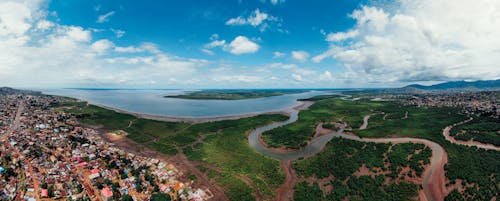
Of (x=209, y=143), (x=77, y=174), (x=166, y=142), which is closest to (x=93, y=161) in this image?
(x=77, y=174)

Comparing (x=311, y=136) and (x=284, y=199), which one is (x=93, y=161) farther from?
(x=311, y=136)

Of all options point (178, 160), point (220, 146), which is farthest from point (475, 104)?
point (178, 160)

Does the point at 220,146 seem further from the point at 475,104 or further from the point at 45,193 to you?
the point at 475,104

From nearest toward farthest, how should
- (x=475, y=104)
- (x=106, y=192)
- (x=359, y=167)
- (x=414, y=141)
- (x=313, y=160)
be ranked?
(x=106, y=192) → (x=359, y=167) → (x=313, y=160) → (x=414, y=141) → (x=475, y=104)

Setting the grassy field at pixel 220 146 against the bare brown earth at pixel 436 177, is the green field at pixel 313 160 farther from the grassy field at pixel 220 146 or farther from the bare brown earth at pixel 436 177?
the bare brown earth at pixel 436 177

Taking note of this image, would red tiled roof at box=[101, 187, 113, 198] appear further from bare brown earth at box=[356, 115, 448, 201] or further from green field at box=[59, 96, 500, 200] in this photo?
bare brown earth at box=[356, 115, 448, 201]

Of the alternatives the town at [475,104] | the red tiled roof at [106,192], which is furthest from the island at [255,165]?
the town at [475,104]
